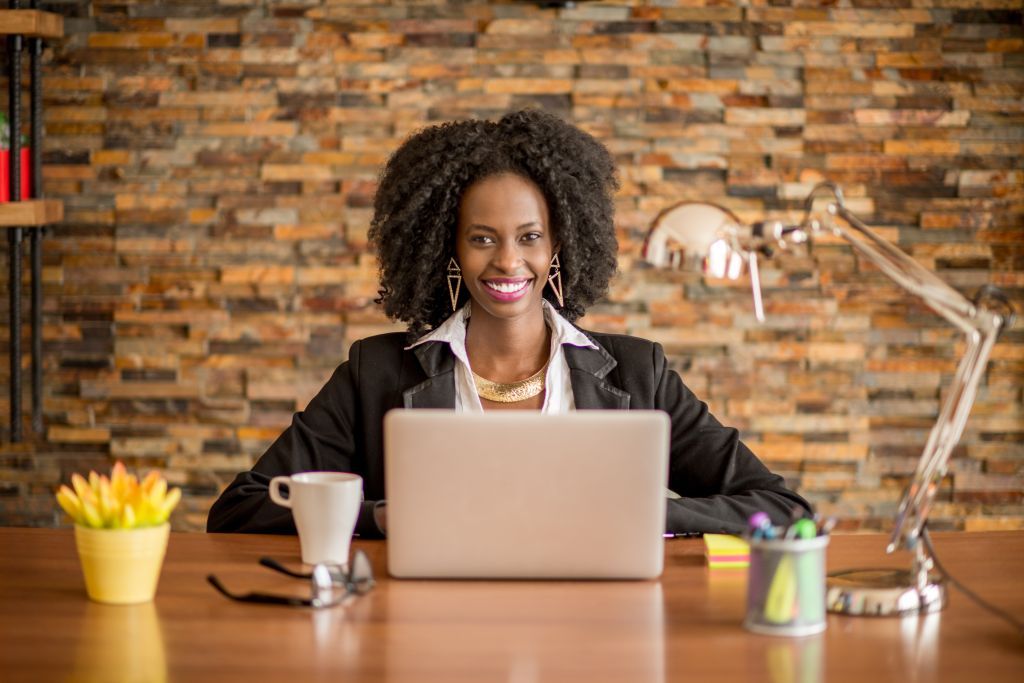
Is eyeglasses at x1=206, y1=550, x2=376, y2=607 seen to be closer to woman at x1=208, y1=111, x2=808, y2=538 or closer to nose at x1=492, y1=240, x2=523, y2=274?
woman at x1=208, y1=111, x2=808, y2=538

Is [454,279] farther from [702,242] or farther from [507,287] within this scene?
[702,242]

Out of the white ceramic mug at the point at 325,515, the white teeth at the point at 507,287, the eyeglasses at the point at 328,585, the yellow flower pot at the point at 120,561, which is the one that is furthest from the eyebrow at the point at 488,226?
the yellow flower pot at the point at 120,561

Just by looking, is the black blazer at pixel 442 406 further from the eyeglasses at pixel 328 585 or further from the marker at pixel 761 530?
the marker at pixel 761 530

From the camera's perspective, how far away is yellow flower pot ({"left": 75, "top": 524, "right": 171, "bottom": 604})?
1.47 meters

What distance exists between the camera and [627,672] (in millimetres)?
1241

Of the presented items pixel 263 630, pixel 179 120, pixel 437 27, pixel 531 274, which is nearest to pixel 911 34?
pixel 437 27

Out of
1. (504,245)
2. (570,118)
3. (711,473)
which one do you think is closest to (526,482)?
(711,473)

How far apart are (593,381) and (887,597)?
1.06 meters

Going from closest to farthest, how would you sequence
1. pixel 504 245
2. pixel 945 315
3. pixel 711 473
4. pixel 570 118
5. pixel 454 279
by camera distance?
pixel 945 315 → pixel 711 473 → pixel 504 245 → pixel 454 279 → pixel 570 118

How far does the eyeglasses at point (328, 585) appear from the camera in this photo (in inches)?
58.3

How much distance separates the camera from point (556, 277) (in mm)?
2602

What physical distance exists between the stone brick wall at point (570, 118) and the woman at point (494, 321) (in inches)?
37.3

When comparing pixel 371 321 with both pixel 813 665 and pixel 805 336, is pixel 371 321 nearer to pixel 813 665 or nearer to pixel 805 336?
pixel 805 336

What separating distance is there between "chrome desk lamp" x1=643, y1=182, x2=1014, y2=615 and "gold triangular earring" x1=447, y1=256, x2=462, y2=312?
109 centimetres
